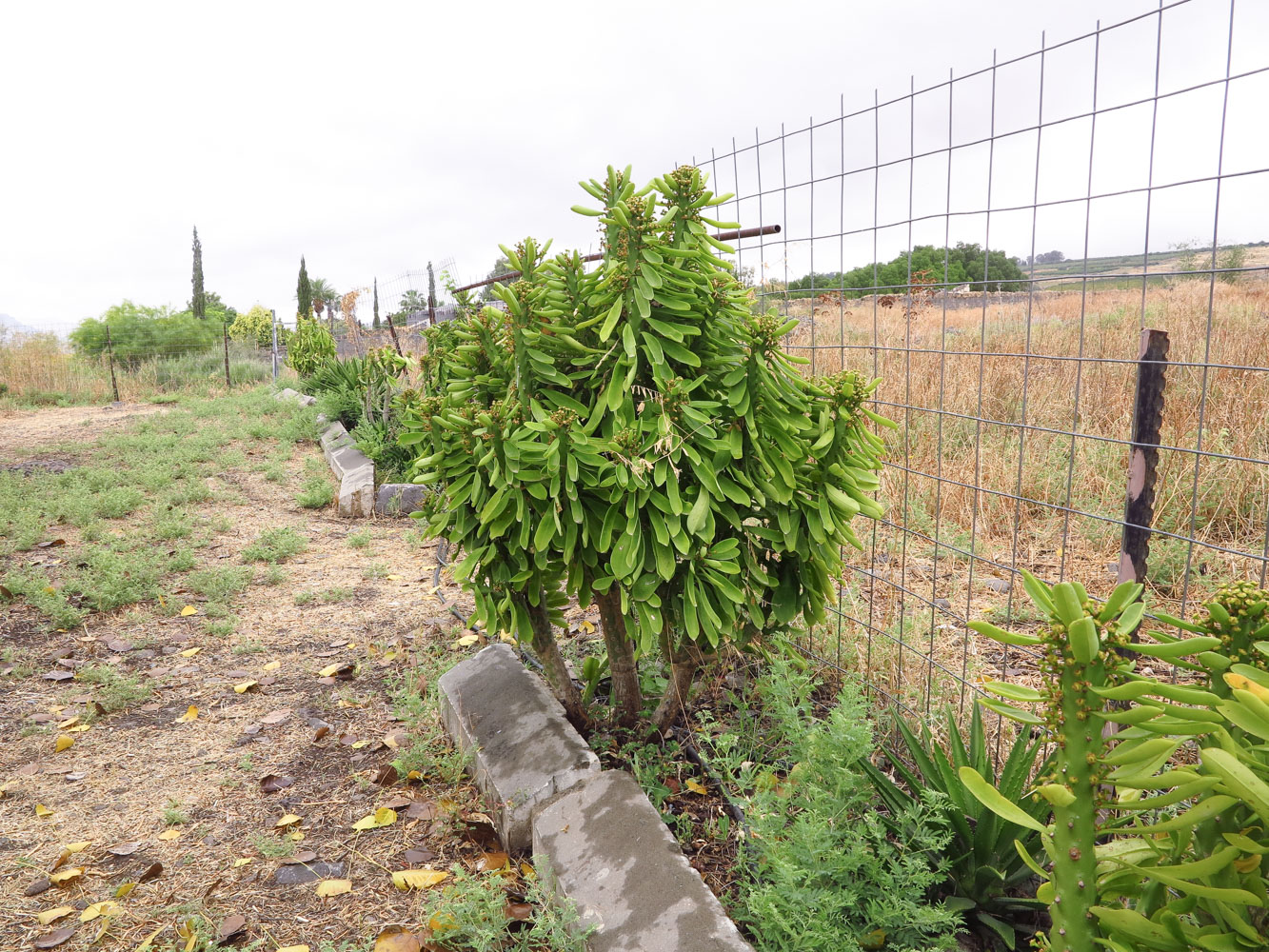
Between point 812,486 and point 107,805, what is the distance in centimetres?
292

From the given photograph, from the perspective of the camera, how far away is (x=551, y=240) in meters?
2.67

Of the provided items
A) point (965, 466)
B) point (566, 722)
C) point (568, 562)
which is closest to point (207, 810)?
point (566, 722)

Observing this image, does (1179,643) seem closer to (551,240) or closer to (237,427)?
(551,240)

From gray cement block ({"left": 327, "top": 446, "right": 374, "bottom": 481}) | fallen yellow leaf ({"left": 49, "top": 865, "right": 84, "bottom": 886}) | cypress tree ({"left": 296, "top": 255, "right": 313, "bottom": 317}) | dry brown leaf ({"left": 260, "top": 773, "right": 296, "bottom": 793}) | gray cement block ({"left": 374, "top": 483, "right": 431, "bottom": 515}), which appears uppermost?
cypress tree ({"left": 296, "top": 255, "right": 313, "bottom": 317})

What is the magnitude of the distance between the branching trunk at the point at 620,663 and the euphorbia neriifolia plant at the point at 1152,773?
1.60 m

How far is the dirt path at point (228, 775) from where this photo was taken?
7.55 ft

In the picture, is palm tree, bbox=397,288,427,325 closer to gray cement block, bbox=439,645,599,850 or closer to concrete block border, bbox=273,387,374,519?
concrete block border, bbox=273,387,374,519

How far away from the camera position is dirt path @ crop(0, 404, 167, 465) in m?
9.35

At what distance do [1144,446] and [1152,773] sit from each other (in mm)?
1273

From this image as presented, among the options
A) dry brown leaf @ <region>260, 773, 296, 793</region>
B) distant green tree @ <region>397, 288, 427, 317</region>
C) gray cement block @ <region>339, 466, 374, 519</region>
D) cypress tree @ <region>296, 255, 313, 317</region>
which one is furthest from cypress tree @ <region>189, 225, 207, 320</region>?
dry brown leaf @ <region>260, 773, 296, 793</region>

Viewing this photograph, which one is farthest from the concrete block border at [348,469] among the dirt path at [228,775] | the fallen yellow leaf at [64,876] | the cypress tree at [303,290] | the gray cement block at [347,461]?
the cypress tree at [303,290]

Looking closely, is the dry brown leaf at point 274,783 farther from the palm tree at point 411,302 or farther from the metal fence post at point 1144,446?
the palm tree at point 411,302

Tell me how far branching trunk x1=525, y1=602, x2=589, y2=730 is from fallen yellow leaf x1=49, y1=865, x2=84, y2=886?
5.43 feet

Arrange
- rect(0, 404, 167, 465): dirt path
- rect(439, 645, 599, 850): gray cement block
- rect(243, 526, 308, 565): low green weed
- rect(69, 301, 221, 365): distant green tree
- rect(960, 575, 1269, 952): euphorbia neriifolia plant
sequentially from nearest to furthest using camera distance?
rect(960, 575, 1269, 952): euphorbia neriifolia plant < rect(439, 645, 599, 850): gray cement block < rect(243, 526, 308, 565): low green weed < rect(0, 404, 167, 465): dirt path < rect(69, 301, 221, 365): distant green tree
